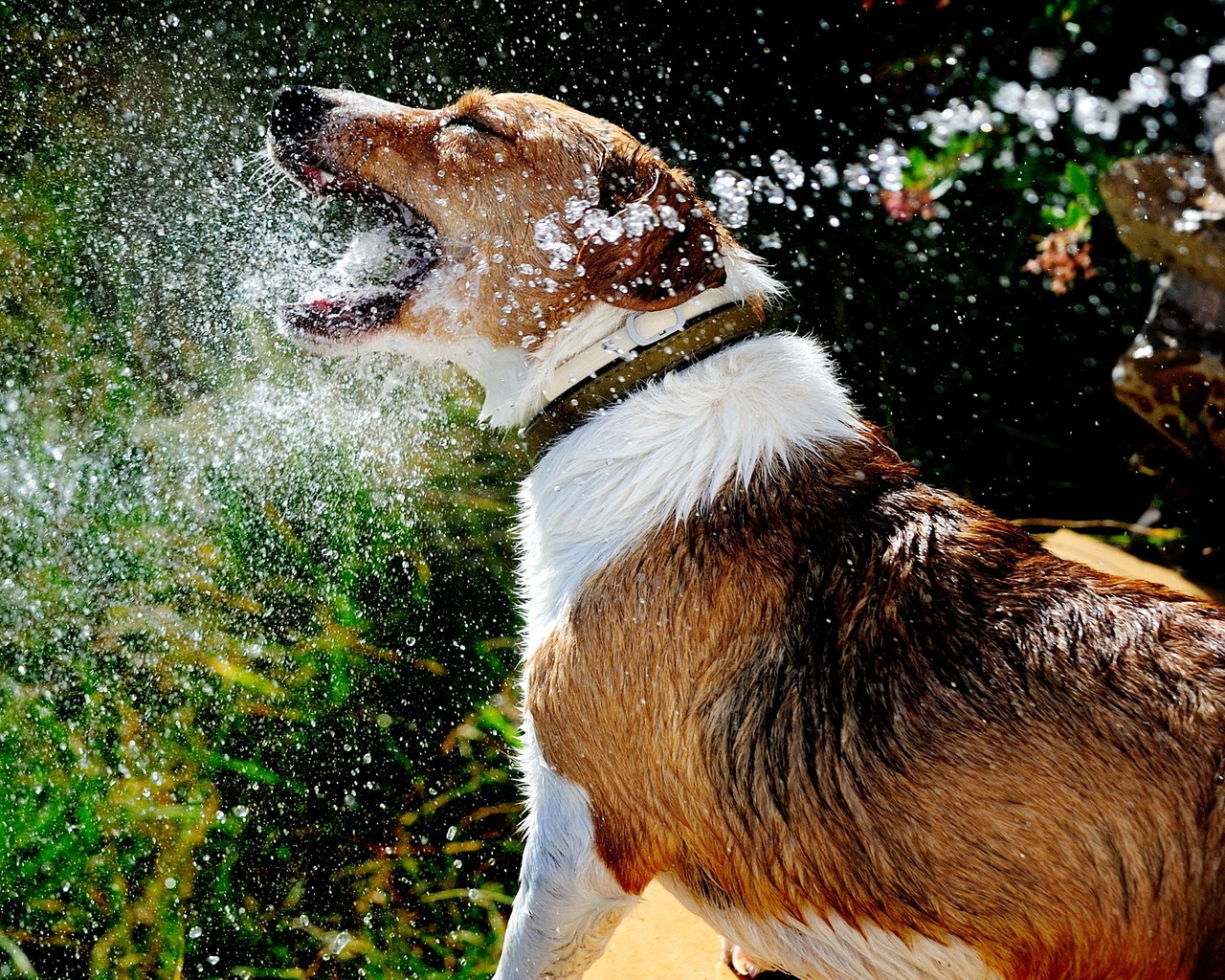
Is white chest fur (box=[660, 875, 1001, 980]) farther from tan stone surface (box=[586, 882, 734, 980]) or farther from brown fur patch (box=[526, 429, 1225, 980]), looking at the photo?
tan stone surface (box=[586, 882, 734, 980])

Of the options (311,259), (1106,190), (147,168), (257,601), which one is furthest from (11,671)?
(1106,190)

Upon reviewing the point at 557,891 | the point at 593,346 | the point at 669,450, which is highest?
the point at 593,346

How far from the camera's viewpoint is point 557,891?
7.10ft

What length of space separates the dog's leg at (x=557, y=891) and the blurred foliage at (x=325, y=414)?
2.87 ft

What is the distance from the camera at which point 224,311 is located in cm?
473

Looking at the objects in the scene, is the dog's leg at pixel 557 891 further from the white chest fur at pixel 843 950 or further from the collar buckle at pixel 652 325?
the collar buckle at pixel 652 325

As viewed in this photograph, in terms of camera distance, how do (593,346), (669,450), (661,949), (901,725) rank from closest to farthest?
1. (901,725)
2. (669,450)
3. (593,346)
4. (661,949)

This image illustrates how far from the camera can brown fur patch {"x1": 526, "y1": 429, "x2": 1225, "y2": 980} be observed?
1.81 metres

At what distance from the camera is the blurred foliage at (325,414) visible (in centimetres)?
309

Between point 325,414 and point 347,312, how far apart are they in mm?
1556

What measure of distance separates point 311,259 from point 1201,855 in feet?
11.4

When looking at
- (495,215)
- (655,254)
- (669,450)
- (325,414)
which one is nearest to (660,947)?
(669,450)

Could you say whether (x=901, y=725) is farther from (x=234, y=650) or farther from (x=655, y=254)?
(x=234, y=650)

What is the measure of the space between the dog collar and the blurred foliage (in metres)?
1.56
